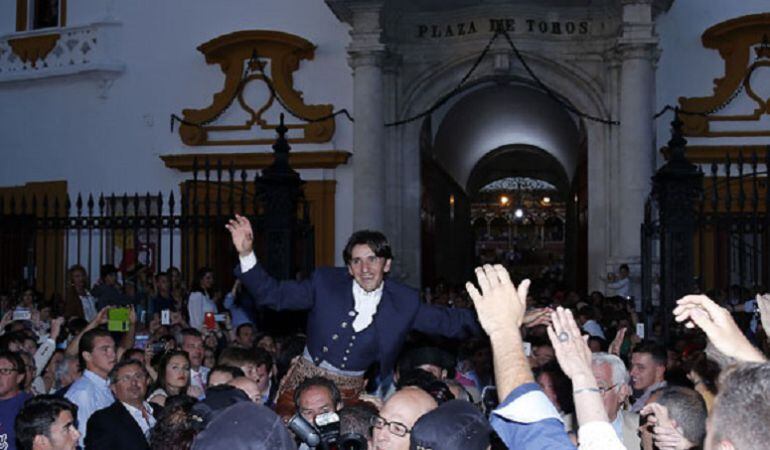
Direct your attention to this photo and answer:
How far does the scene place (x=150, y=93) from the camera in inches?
841

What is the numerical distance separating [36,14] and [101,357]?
53.6 ft

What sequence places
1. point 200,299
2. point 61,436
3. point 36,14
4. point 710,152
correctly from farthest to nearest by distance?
1. point 36,14
2. point 710,152
3. point 200,299
4. point 61,436

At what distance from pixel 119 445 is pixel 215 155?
554 inches

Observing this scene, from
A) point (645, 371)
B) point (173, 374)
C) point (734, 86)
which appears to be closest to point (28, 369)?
point (173, 374)

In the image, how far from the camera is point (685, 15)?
19.7 metres

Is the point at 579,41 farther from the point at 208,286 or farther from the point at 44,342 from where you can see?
the point at 44,342

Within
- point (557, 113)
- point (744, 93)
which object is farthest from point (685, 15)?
point (557, 113)

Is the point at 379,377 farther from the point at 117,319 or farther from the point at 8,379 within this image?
the point at 117,319

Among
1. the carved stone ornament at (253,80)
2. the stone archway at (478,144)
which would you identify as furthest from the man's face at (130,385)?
the stone archway at (478,144)

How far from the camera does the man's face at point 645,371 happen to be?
8398 mm

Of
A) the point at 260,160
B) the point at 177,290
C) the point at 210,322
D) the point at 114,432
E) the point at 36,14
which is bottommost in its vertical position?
the point at 114,432

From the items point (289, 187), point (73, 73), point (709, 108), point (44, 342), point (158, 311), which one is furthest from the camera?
point (73, 73)

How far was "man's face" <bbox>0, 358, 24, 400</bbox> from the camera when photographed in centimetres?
Answer: 776

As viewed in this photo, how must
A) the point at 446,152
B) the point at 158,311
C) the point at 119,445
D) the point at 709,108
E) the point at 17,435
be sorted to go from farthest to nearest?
the point at 446,152
the point at 709,108
the point at 158,311
the point at 119,445
the point at 17,435
